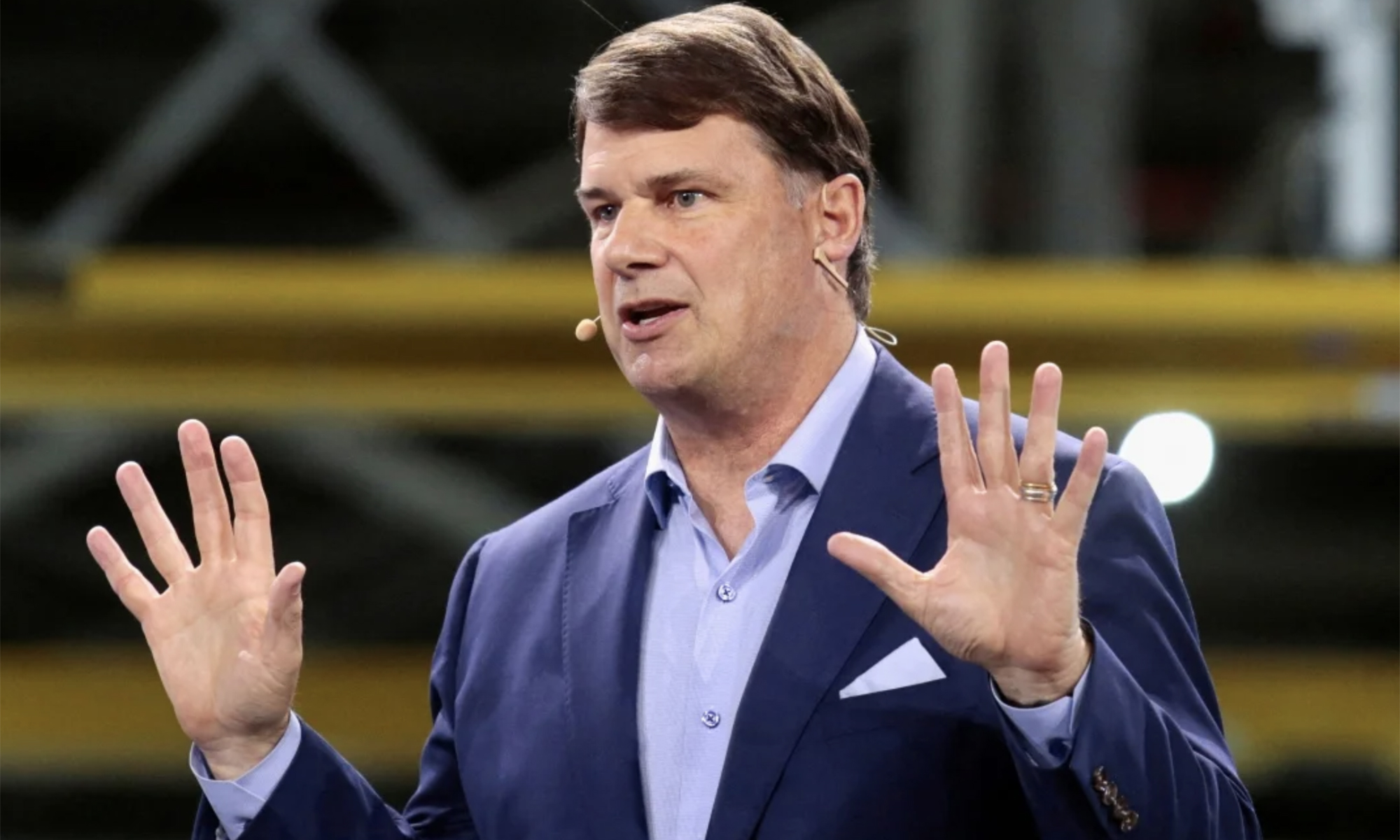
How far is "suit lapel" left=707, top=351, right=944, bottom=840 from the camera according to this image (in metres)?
1.53

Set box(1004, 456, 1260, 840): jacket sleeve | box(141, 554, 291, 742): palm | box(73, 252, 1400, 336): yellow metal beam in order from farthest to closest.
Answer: box(73, 252, 1400, 336): yellow metal beam, box(141, 554, 291, 742): palm, box(1004, 456, 1260, 840): jacket sleeve

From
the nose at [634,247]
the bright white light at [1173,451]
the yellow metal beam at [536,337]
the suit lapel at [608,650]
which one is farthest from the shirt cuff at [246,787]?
the bright white light at [1173,451]

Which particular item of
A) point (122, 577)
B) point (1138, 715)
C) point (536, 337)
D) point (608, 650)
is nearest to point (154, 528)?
point (122, 577)

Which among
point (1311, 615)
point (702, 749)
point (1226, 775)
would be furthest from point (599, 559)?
point (1311, 615)

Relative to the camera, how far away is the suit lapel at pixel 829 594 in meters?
1.53

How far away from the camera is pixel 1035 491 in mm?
1430

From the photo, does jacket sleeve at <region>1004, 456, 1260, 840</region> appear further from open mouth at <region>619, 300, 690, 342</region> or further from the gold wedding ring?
open mouth at <region>619, 300, 690, 342</region>

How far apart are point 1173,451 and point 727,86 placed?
2650 mm

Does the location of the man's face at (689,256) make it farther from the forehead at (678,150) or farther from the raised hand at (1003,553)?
the raised hand at (1003,553)

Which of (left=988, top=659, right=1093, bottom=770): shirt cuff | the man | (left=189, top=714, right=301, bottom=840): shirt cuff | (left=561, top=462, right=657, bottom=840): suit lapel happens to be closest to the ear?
the man

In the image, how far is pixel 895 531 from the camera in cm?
161

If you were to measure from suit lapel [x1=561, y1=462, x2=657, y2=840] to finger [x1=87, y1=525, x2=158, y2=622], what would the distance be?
13.8 inches

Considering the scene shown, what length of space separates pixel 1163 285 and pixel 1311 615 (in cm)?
265

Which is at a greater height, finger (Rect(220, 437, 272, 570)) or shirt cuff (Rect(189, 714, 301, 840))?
finger (Rect(220, 437, 272, 570))
